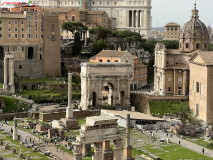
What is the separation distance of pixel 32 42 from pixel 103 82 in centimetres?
2205

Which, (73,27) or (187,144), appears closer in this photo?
(187,144)

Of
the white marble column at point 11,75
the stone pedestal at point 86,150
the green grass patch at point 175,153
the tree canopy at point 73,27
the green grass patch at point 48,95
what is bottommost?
the green grass patch at point 175,153

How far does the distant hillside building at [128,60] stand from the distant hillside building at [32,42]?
26.1ft

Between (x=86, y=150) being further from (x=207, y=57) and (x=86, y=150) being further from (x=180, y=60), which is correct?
(x=180, y=60)

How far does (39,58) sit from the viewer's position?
9506 cm

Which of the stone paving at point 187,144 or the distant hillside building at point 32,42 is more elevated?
the distant hillside building at point 32,42

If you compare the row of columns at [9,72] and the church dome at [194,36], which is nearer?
the row of columns at [9,72]

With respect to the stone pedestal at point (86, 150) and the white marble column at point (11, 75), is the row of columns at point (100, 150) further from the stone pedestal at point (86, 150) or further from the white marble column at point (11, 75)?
the white marble column at point (11, 75)

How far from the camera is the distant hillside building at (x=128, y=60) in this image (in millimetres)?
93000

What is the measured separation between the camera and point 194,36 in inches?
3334

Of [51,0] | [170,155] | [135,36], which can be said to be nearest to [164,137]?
[170,155]

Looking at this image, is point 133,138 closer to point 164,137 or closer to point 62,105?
point 164,137

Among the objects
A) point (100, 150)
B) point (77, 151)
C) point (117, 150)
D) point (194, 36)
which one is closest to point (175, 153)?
point (117, 150)

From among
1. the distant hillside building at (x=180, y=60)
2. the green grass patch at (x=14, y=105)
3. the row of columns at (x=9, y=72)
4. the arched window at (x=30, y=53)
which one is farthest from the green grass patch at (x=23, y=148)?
the arched window at (x=30, y=53)
